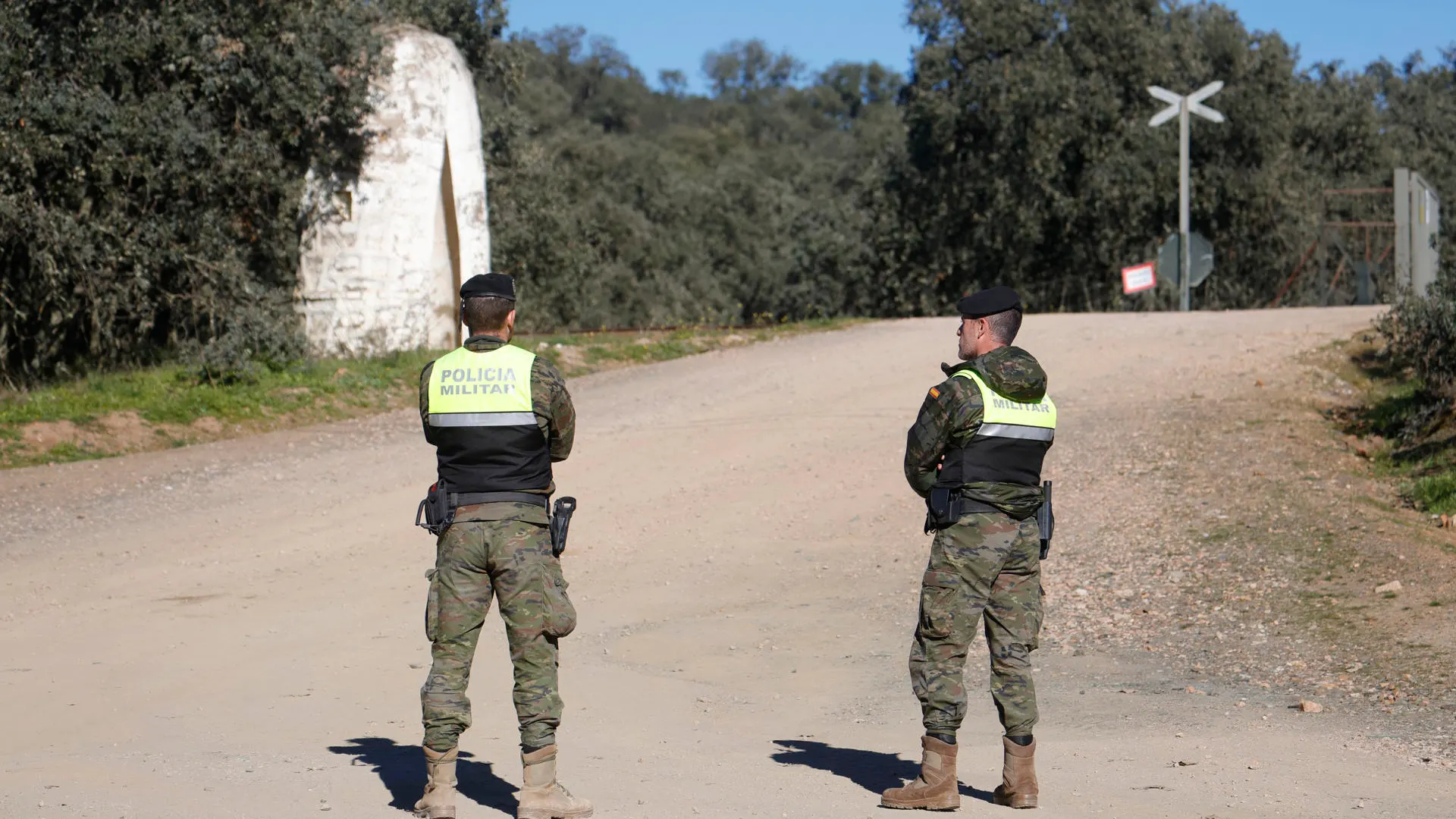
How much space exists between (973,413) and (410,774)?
2.61m

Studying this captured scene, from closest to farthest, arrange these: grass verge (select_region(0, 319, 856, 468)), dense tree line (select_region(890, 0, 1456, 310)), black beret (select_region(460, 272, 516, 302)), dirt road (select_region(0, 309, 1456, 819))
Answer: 1. black beret (select_region(460, 272, 516, 302))
2. dirt road (select_region(0, 309, 1456, 819))
3. grass verge (select_region(0, 319, 856, 468))
4. dense tree line (select_region(890, 0, 1456, 310))

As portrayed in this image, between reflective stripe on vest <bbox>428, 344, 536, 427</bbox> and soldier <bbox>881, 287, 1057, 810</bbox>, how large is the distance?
142cm

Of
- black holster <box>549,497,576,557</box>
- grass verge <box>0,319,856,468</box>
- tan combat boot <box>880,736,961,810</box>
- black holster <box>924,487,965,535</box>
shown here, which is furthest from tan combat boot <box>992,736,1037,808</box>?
grass verge <box>0,319,856,468</box>

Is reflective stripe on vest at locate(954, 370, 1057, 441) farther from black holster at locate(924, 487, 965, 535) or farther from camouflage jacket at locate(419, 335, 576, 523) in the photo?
camouflage jacket at locate(419, 335, 576, 523)

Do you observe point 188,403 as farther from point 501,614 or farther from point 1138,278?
point 1138,278

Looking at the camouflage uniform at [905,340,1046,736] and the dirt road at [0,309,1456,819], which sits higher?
the camouflage uniform at [905,340,1046,736]

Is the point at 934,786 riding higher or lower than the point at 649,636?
higher

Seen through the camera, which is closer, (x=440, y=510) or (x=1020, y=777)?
(x=440, y=510)

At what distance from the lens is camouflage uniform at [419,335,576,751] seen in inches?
205

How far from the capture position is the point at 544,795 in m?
5.15

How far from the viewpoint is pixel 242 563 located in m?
10.6

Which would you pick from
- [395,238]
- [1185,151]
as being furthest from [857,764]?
[1185,151]

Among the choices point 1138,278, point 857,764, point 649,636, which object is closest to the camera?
point 857,764

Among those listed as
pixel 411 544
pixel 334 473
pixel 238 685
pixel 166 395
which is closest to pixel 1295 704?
pixel 238 685
